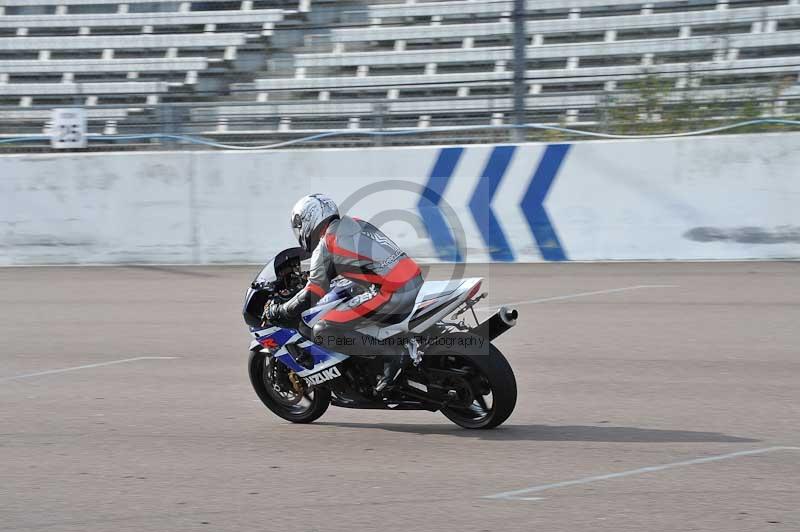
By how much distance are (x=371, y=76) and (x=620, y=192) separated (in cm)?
481

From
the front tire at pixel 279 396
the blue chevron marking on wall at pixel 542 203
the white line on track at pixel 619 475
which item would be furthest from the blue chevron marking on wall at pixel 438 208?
the white line on track at pixel 619 475

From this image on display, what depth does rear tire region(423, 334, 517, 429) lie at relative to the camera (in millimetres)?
6375

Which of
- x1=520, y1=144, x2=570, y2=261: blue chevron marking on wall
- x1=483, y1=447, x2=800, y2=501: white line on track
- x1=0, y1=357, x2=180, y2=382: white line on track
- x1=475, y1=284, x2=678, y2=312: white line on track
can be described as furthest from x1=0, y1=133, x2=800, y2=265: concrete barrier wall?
x1=483, y1=447, x2=800, y2=501: white line on track

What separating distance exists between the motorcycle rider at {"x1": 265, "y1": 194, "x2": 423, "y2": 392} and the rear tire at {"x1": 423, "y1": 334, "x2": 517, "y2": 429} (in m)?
0.35

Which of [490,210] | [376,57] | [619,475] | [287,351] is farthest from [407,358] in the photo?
[376,57]

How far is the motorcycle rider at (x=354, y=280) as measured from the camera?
6531 millimetres

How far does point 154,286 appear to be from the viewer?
45.5 feet

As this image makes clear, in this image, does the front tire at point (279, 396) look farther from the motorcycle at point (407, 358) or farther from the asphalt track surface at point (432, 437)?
the asphalt track surface at point (432, 437)

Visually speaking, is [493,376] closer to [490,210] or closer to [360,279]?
[360,279]

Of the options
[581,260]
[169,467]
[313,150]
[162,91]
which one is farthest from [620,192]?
[169,467]

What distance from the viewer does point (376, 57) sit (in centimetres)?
1758

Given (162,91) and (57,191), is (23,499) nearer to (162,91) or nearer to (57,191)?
(57,191)

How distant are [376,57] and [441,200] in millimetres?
3919

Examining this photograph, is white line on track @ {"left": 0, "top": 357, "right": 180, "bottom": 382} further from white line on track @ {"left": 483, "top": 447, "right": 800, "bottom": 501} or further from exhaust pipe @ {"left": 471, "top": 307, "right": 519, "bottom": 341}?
white line on track @ {"left": 483, "top": 447, "right": 800, "bottom": 501}
